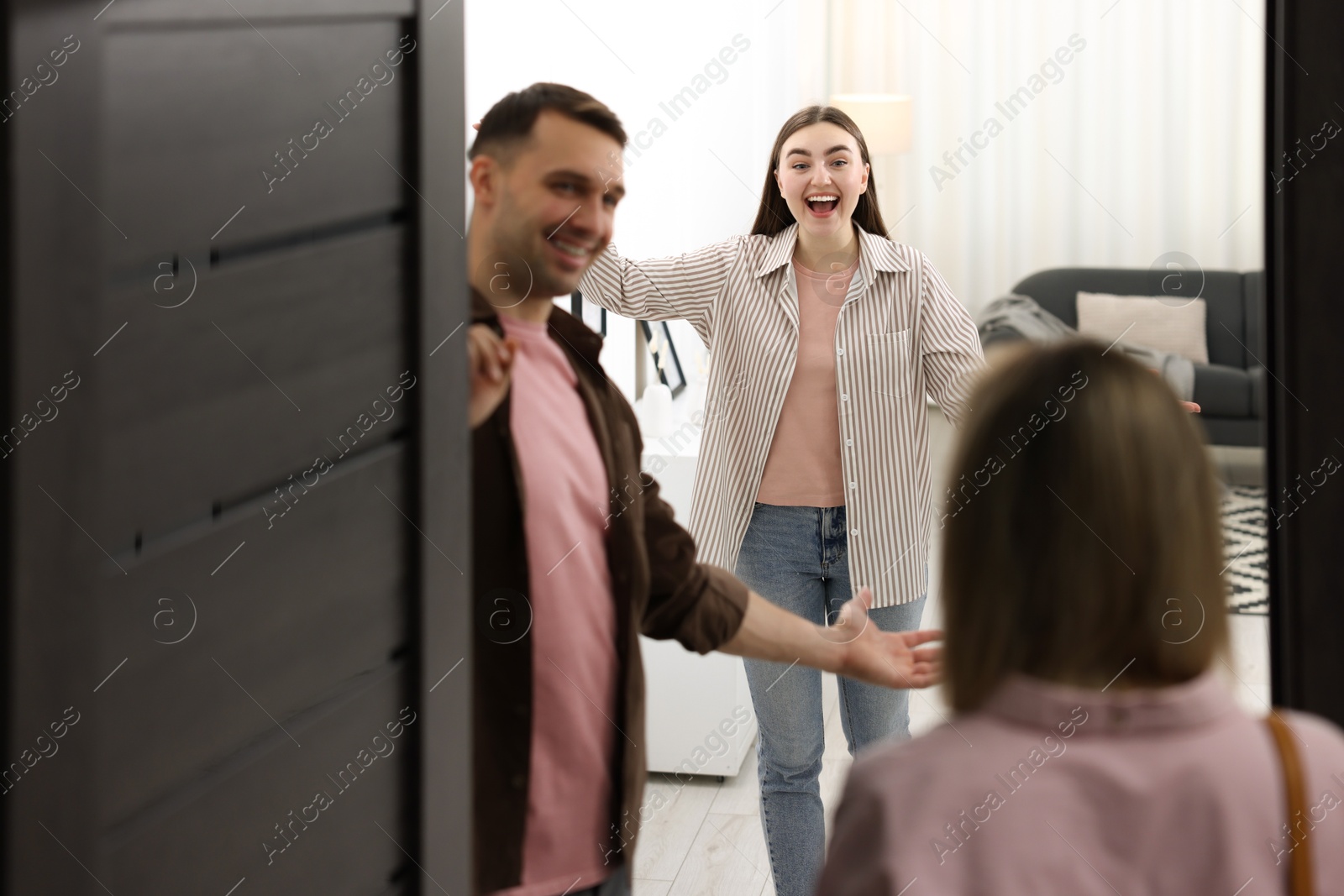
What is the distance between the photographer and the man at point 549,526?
0.90 metres

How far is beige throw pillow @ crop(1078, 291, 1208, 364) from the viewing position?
7.45 ft

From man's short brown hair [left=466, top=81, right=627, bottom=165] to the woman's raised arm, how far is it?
16 centimetres

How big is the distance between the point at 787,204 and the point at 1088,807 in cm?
84

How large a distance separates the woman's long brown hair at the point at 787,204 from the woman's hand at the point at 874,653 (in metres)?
0.47

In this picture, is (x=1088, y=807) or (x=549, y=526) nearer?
(x=1088, y=807)

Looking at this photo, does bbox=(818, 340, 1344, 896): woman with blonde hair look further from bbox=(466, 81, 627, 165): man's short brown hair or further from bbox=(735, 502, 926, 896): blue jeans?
bbox=(735, 502, 926, 896): blue jeans

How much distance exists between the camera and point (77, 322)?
58 centimetres

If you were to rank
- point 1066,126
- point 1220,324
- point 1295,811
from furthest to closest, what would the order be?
1. point 1066,126
2. point 1220,324
3. point 1295,811

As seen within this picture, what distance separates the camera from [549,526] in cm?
90

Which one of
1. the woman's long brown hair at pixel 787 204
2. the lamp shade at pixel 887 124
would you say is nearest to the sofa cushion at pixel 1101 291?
the lamp shade at pixel 887 124

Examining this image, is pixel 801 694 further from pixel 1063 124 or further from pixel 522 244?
pixel 1063 124

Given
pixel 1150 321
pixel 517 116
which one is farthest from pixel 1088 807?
pixel 1150 321

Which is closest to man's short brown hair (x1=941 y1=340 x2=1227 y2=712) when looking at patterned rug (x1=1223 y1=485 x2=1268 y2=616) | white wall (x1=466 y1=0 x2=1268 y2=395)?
patterned rug (x1=1223 y1=485 x2=1268 y2=616)

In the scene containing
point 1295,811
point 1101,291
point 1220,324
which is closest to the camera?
point 1295,811
